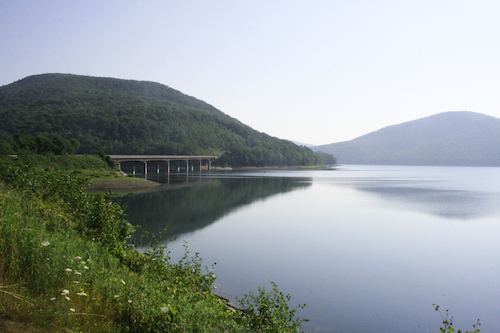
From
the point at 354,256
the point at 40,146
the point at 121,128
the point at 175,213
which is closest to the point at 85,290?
the point at 354,256

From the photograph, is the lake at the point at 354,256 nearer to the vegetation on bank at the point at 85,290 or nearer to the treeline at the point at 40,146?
the vegetation on bank at the point at 85,290

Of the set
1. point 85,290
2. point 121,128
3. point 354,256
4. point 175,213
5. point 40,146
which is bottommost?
point 354,256

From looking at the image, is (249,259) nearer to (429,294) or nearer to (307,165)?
(429,294)

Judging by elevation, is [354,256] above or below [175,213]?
below

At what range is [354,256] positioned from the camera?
1803cm

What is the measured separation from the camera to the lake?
37.7 feet

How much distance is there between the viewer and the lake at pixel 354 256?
37.7 ft

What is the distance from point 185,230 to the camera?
2306 centimetres

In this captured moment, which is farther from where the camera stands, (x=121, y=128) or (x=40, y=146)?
(x=121, y=128)

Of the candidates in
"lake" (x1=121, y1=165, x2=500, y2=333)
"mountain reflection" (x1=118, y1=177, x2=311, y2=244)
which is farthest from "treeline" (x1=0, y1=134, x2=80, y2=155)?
"lake" (x1=121, y1=165, x2=500, y2=333)

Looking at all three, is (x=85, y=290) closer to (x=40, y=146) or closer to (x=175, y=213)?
(x=175, y=213)

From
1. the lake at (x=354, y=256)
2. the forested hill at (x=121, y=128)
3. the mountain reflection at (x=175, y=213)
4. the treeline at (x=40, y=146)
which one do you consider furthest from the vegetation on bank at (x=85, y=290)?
the forested hill at (x=121, y=128)

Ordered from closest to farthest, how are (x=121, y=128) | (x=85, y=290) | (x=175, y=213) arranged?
(x=85, y=290), (x=175, y=213), (x=121, y=128)

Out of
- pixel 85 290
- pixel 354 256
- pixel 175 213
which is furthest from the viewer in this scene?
pixel 175 213
